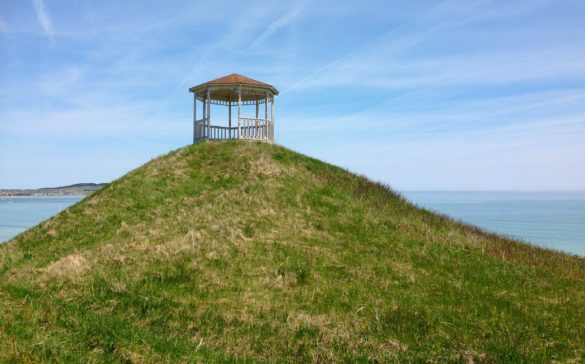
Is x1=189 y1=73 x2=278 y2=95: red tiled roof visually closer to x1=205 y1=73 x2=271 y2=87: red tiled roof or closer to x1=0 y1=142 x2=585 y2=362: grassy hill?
x1=205 y1=73 x2=271 y2=87: red tiled roof

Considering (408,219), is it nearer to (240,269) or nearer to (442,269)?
(442,269)

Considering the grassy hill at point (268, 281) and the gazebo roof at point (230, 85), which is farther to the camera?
the gazebo roof at point (230, 85)

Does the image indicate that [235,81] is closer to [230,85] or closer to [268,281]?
[230,85]

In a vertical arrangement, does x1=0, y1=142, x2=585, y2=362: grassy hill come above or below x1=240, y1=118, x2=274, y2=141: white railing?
below

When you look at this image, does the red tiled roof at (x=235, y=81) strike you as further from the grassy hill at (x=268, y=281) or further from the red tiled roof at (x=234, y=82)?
the grassy hill at (x=268, y=281)

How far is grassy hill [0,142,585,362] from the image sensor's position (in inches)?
347

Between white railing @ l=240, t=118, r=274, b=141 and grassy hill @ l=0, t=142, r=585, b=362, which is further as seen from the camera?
white railing @ l=240, t=118, r=274, b=141

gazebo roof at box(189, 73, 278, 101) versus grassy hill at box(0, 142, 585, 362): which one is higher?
gazebo roof at box(189, 73, 278, 101)

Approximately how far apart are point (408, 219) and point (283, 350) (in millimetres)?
12467

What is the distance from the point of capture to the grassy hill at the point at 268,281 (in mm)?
8805

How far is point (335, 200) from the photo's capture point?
65.9 feet

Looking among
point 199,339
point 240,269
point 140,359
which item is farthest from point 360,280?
point 140,359

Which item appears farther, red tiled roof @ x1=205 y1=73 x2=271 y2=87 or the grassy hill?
red tiled roof @ x1=205 y1=73 x2=271 y2=87

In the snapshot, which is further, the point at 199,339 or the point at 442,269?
the point at 442,269
